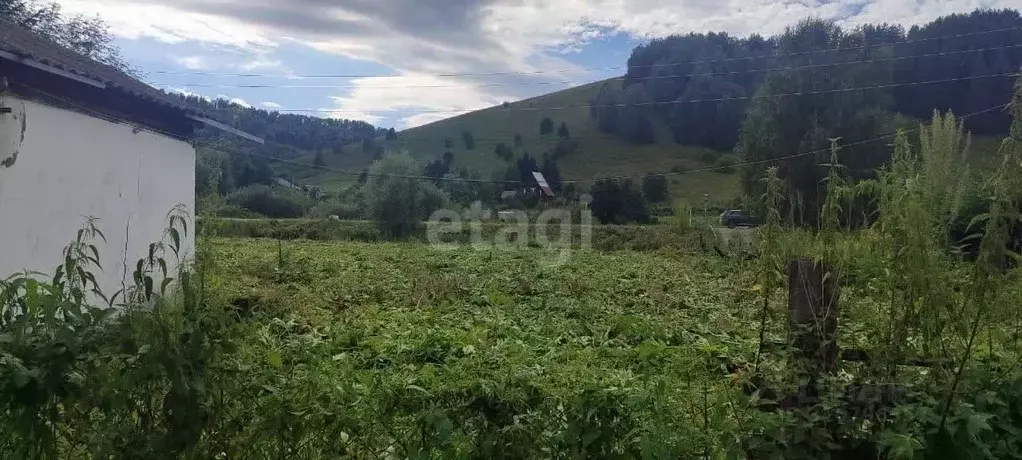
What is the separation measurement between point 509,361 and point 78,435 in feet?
11.6

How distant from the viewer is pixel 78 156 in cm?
655

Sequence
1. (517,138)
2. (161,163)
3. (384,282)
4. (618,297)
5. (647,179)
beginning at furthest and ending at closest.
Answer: (517,138)
(647,179)
(384,282)
(618,297)
(161,163)

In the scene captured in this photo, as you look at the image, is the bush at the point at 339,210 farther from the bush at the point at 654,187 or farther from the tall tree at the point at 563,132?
the tall tree at the point at 563,132

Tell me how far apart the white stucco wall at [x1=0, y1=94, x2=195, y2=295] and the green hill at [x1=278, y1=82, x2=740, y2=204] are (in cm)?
2282

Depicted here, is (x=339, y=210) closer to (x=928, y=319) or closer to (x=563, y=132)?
(x=563, y=132)

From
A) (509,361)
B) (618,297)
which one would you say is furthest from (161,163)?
(618,297)

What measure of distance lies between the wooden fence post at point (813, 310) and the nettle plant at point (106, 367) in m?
2.02

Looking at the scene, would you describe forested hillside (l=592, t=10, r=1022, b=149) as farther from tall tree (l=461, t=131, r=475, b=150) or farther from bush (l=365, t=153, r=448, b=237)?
bush (l=365, t=153, r=448, b=237)

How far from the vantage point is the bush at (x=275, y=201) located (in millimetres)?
25719

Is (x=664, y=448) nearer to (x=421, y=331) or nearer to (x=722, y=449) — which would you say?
(x=722, y=449)

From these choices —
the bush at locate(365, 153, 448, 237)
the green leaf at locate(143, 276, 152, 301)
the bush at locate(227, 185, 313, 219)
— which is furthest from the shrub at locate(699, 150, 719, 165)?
the green leaf at locate(143, 276, 152, 301)

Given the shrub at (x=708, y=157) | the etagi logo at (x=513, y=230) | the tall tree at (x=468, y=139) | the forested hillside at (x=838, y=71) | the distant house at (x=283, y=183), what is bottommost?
the etagi logo at (x=513, y=230)

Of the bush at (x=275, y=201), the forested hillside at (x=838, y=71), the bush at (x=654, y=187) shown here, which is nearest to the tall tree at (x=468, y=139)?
the forested hillside at (x=838, y=71)

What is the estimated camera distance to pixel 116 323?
1.99 meters
